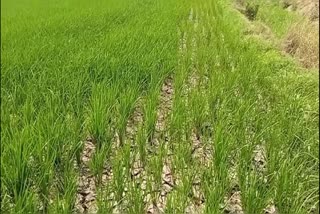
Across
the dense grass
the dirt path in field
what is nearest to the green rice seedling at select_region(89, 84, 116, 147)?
the dense grass

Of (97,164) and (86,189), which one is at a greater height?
(97,164)

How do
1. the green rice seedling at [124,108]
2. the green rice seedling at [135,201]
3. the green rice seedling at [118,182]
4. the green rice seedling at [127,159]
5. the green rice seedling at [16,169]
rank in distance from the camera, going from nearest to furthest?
the green rice seedling at [16,169] → the green rice seedling at [135,201] → the green rice seedling at [118,182] → the green rice seedling at [127,159] → the green rice seedling at [124,108]

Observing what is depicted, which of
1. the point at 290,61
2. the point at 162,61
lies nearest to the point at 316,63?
the point at 290,61

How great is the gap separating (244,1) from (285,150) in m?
10.0

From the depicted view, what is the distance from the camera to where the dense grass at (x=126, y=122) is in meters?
2.09

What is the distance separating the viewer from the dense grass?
209 cm

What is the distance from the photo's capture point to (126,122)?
299 cm

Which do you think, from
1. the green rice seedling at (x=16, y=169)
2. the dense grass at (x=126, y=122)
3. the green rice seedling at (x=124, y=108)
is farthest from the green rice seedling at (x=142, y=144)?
the green rice seedling at (x=16, y=169)

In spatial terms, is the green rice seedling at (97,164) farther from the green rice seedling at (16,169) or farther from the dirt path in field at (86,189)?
the green rice seedling at (16,169)

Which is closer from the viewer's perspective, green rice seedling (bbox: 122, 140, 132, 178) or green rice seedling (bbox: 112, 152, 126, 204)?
green rice seedling (bbox: 112, 152, 126, 204)

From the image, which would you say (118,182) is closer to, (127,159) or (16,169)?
(127,159)

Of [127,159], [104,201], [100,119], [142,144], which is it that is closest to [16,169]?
[104,201]

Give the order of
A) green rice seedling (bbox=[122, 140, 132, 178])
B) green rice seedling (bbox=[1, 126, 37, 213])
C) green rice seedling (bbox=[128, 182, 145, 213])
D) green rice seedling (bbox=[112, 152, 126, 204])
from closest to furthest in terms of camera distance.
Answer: green rice seedling (bbox=[1, 126, 37, 213]), green rice seedling (bbox=[128, 182, 145, 213]), green rice seedling (bbox=[112, 152, 126, 204]), green rice seedling (bbox=[122, 140, 132, 178])

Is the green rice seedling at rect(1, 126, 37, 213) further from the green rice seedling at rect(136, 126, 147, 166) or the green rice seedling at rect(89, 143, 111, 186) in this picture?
the green rice seedling at rect(136, 126, 147, 166)
